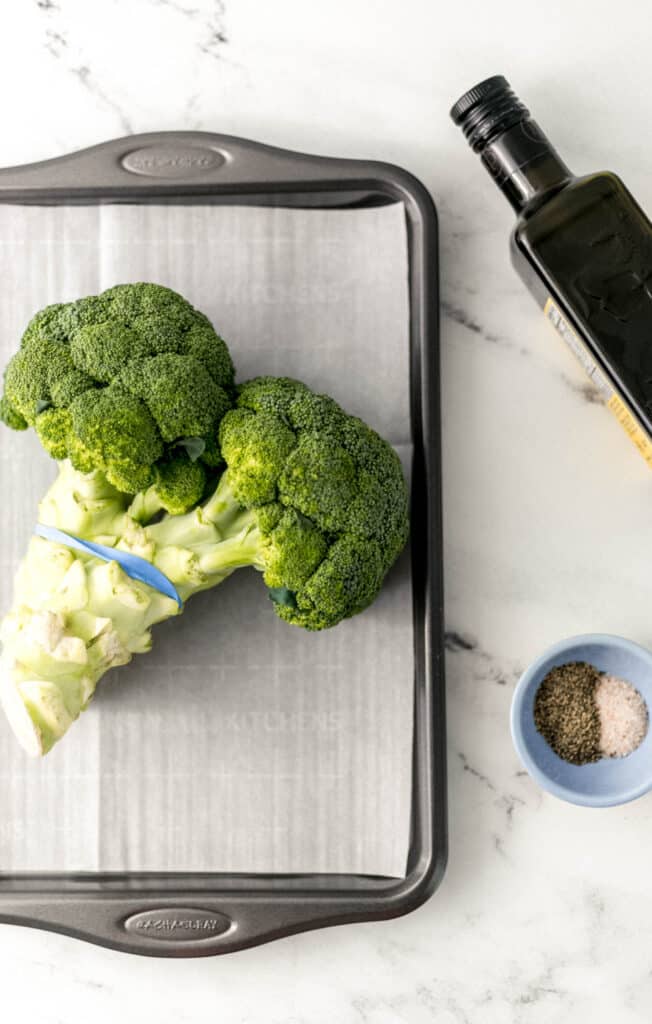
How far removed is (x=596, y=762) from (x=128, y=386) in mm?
645

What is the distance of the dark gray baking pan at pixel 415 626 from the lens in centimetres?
103

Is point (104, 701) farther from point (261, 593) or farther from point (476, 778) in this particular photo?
point (476, 778)

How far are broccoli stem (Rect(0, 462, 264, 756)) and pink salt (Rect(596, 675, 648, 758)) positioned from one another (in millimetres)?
415

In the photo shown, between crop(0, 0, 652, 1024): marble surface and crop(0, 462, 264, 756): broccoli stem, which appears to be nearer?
crop(0, 462, 264, 756): broccoli stem

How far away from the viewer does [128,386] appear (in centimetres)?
90

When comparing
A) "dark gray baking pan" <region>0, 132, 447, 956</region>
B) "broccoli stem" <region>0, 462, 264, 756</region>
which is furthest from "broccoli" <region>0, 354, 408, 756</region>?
"dark gray baking pan" <region>0, 132, 447, 956</region>

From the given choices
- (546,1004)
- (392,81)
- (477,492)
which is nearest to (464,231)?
(392,81)

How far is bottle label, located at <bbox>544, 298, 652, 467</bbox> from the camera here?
0.98 meters

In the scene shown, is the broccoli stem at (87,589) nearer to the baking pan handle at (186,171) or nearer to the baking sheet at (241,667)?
the baking sheet at (241,667)

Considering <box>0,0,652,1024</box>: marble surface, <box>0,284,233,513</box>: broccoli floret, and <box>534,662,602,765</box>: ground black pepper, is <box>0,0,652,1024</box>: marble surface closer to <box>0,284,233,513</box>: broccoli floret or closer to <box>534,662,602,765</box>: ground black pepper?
<box>534,662,602,765</box>: ground black pepper

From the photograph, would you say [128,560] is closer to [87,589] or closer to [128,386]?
[87,589]

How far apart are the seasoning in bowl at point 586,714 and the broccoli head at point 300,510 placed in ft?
0.80

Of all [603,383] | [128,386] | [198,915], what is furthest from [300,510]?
[198,915]

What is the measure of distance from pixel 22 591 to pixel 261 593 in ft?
0.83
